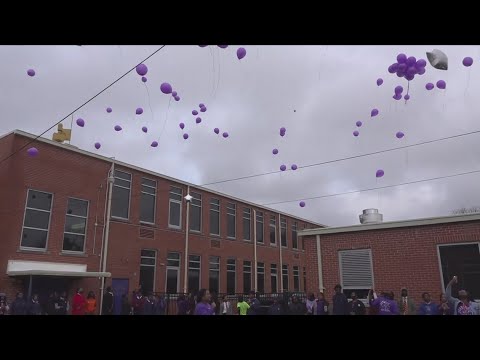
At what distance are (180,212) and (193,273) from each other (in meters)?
3.37

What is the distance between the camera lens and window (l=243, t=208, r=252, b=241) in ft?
96.7

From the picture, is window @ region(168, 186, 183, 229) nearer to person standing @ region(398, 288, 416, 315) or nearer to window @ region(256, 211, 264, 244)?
window @ region(256, 211, 264, 244)

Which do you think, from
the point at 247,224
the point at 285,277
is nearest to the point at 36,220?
the point at 247,224

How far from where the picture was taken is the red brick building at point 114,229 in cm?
1650

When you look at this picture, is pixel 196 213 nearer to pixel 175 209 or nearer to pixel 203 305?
pixel 175 209

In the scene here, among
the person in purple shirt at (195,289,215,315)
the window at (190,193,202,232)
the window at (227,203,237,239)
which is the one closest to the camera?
the person in purple shirt at (195,289,215,315)

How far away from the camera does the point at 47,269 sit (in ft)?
55.0

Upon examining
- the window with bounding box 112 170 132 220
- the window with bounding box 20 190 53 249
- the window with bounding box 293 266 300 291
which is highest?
the window with bounding box 112 170 132 220

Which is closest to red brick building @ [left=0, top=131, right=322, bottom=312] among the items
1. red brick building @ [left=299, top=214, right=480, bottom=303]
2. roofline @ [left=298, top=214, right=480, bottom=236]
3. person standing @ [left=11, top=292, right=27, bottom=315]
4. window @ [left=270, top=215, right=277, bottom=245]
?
window @ [left=270, top=215, right=277, bottom=245]

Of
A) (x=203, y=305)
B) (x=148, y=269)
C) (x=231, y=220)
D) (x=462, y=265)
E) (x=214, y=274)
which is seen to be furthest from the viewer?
(x=231, y=220)

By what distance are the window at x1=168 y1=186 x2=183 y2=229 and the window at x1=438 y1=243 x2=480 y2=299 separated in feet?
48.6

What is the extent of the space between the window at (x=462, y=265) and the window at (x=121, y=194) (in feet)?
45.7

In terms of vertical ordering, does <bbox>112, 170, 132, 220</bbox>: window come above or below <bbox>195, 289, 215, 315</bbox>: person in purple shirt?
above
